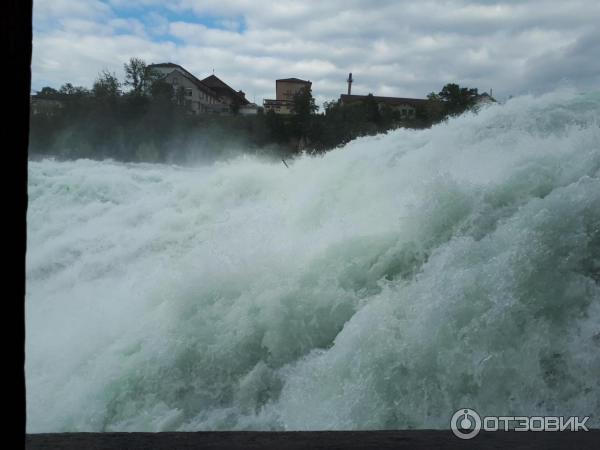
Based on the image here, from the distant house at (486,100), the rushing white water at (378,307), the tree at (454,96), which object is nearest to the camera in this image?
the rushing white water at (378,307)

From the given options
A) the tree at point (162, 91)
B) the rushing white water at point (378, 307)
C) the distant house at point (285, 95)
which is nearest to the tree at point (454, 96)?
the rushing white water at point (378, 307)

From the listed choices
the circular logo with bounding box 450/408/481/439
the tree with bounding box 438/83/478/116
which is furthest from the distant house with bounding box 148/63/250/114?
the circular logo with bounding box 450/408/481/439

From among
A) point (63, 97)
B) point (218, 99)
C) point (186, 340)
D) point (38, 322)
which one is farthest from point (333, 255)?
point (218, 99)

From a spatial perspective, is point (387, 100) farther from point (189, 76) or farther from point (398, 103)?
point (189, 76)

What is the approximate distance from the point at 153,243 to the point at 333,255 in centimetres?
408

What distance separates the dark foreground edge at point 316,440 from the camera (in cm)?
138

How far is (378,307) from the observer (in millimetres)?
3928

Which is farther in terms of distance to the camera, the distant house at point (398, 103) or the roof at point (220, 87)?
the roof at point (220, 87)

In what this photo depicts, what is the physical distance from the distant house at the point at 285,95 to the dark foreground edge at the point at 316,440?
23116mm

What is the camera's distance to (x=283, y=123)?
23969mm

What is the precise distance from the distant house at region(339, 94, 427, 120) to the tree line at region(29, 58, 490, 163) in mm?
252

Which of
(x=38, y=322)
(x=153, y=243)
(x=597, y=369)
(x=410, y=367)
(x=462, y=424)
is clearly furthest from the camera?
(x=153, y=243)

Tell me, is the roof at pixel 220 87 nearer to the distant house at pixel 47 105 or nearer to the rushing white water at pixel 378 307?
the distant house at pixel 47 105

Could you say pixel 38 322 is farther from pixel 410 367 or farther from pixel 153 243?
pixel 410 367
